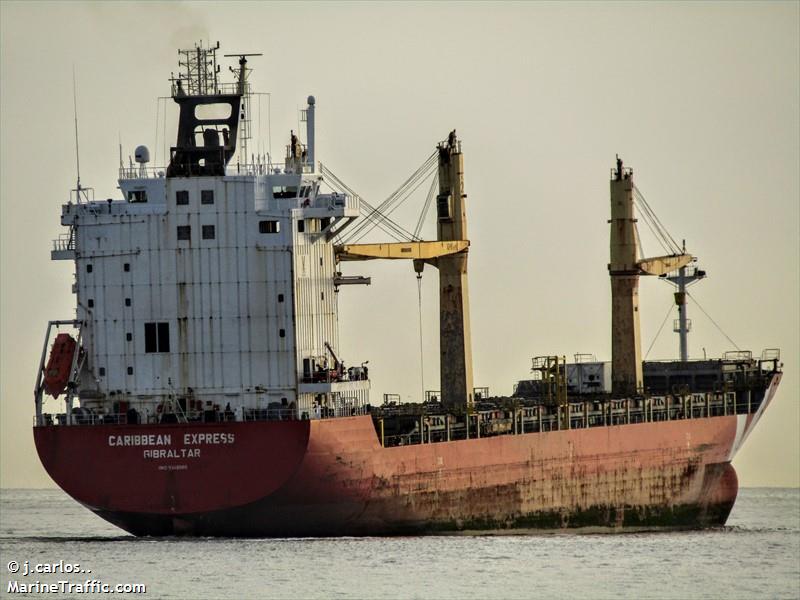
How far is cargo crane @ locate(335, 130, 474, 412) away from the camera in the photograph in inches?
2645

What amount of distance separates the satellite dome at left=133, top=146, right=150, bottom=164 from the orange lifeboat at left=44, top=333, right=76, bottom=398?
15.4 ft

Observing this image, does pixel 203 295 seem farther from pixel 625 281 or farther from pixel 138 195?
pixel 625 281

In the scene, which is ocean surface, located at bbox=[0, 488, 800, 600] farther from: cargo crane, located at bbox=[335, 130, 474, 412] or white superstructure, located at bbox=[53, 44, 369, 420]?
cargo crane, located at bbox=[335, 130, 474, 412]

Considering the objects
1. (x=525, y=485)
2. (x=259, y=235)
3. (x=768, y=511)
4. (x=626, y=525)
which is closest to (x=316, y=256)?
(x=259, y=235)

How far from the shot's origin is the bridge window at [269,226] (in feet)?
192

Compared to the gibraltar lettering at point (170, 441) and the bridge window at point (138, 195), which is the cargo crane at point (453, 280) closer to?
the bridge window at point (138, 195)

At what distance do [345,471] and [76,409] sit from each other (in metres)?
6.86

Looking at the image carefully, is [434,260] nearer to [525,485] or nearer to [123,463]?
[525,485]

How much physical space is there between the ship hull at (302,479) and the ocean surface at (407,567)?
0.61m

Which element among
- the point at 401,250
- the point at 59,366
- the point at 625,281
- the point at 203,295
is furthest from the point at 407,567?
the point at 625,281

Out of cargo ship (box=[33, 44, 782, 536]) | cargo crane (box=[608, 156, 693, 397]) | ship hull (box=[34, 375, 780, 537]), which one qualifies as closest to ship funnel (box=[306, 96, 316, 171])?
cargo ship (box=[33, 44, 782, 536])

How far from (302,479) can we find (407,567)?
4.21 metres

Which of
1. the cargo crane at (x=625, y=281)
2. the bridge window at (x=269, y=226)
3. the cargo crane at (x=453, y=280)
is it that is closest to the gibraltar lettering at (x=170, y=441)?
the bridge window at (x=269, y=226)

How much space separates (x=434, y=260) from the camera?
6725cm
